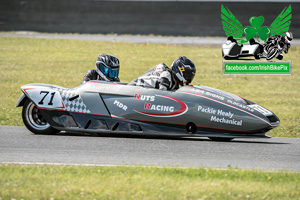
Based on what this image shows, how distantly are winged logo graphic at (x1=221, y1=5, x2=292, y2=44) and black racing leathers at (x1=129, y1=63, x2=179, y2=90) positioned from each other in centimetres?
1021

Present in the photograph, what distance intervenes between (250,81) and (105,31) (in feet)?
37.2

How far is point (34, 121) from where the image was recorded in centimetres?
870

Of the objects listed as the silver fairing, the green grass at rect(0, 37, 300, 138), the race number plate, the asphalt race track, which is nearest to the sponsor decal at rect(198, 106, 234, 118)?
the silver fairing

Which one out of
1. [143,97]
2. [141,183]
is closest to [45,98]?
[143,97]

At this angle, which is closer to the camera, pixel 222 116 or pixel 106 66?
pixel 222 116

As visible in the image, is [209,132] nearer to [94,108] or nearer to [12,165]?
[94,108]

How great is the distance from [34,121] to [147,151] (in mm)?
2406

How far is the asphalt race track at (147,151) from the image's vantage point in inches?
259

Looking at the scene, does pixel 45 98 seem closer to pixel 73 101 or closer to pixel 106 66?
pixel 73 101

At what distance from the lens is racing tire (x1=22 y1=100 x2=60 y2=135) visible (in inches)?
338

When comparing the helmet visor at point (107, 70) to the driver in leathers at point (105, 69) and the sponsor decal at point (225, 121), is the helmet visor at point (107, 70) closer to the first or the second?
the driver in leathers at point (105, 69)

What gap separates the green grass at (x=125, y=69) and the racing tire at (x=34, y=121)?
58.7 inches

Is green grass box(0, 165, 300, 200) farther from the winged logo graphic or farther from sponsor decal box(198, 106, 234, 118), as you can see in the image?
the winged logo graphic

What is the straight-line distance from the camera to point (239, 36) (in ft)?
62.5
